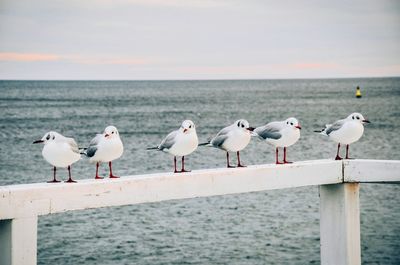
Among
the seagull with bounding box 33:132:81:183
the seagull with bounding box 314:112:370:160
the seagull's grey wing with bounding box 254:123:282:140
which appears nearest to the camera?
the seagull with bounding box 33:132:81:183

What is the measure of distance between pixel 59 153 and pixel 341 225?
5.97 feet

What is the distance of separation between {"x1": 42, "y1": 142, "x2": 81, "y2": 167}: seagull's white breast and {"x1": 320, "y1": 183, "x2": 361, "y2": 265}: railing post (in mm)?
1624

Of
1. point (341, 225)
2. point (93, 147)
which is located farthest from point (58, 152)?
point (341, 225)

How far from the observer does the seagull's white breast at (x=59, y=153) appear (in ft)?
14.0

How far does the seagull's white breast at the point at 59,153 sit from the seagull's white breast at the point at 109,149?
12.7 inches

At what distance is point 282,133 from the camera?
17.5ft

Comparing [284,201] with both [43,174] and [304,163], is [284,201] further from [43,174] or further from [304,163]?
[304,163]

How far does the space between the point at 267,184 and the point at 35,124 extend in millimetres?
74801

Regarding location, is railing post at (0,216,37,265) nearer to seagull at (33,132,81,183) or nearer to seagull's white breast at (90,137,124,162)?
seagull at (33,132,81,183)

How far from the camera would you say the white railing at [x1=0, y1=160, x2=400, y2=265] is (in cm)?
308

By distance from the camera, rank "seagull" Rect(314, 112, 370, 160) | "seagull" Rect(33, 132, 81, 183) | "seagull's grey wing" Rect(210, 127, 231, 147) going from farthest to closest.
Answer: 1. "seagull's grey wing" Rect(210, 127, 231, 147)
2. "seagull" Rect(314, 112, 370, 160)
3. "seagull" Rect(33, 132, 81, 183)

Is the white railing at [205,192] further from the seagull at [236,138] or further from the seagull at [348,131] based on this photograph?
the seagull at [236,138]

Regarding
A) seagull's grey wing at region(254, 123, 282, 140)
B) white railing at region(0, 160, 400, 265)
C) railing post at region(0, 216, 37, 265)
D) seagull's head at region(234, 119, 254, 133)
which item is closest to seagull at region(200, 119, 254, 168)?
seagull's head at region(234, 119, 254, 133)

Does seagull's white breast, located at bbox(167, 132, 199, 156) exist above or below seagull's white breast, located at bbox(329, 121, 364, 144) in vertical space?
below
